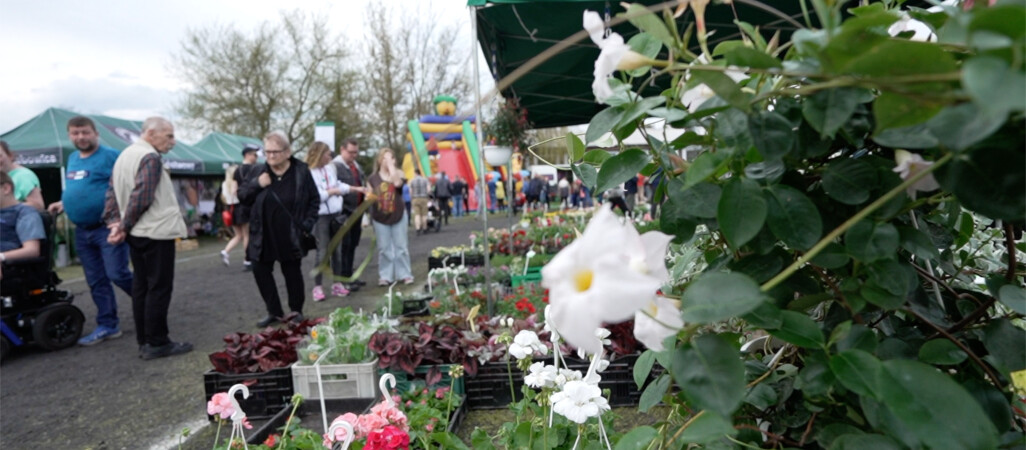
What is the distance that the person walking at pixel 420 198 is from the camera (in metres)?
12.7

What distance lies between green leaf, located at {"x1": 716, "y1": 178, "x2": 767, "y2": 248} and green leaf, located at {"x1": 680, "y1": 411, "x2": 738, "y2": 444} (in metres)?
0.17

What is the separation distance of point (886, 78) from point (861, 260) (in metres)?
0.20

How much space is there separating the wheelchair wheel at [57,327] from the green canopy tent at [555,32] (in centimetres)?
375

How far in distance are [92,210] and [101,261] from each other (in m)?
0.48

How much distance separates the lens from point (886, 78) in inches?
17.8

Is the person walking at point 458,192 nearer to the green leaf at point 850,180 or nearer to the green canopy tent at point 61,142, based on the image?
the green canopy tent at point 61,142

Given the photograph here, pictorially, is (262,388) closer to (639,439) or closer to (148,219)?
(148,219)

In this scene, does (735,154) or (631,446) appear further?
(631,446)

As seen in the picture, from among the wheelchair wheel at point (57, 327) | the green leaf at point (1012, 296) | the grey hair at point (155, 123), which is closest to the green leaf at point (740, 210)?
the green leaf at point (1012, 296)

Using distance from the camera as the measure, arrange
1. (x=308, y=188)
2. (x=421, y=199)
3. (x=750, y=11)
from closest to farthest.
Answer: (x=308, y=188) < (x=750, y=11) < (x=421, y=199)

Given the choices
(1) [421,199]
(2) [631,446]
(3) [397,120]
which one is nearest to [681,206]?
(2) [631,446]

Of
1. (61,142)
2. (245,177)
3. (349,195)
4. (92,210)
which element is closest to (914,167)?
(92,210)

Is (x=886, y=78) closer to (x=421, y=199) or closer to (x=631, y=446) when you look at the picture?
(x=631, y=446)

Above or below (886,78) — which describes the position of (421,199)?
below
